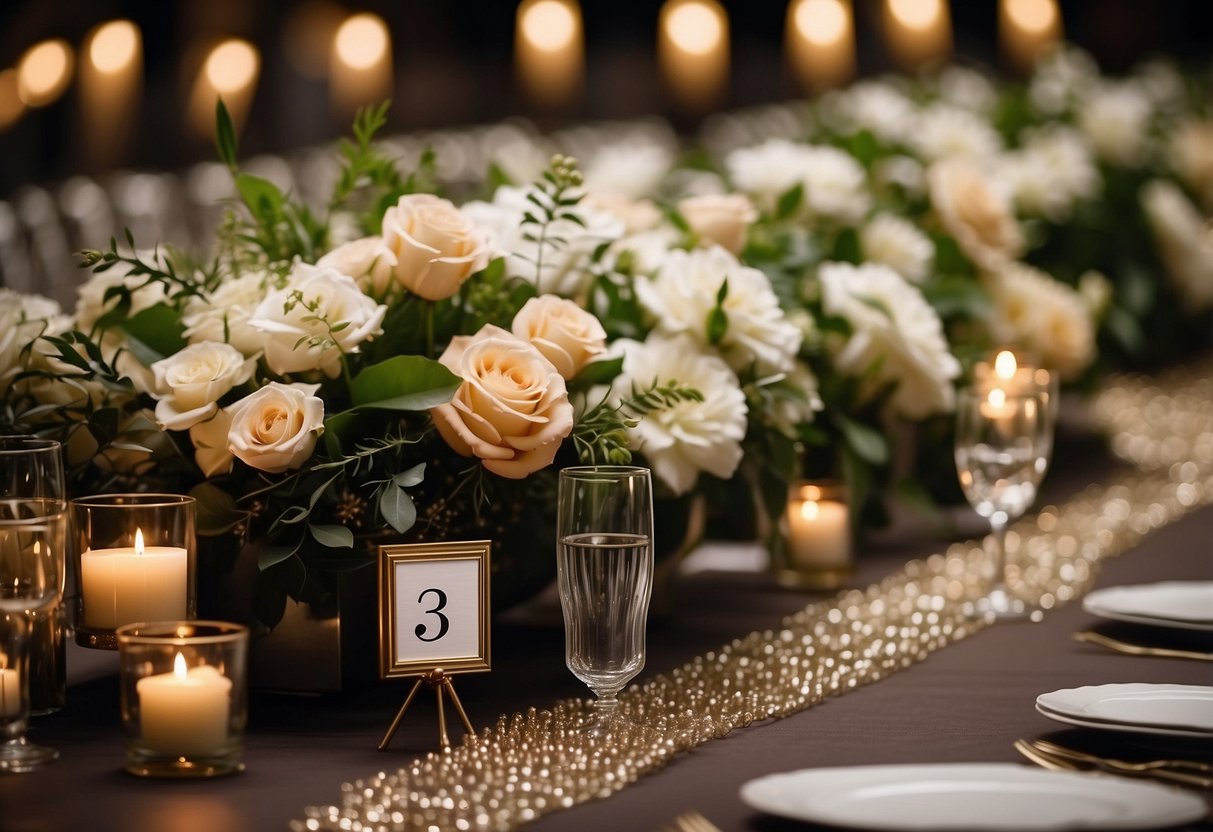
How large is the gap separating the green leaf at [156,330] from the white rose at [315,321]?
14 cm

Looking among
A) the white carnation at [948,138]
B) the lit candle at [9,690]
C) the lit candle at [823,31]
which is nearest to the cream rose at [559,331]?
the lit candle at [9,690]

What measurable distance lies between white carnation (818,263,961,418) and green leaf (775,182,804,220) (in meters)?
0.27

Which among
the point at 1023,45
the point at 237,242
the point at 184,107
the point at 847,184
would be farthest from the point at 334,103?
the point at 237,242

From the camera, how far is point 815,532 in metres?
2.18

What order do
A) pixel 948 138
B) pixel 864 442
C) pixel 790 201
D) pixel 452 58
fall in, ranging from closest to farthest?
pixel 864 442 < pixel 790 201 < pixel 948 138 < pixel 452 58

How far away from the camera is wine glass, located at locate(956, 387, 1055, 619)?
201 centimetres

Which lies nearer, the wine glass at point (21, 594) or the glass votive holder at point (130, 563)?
the wine glass at point (21, 594)

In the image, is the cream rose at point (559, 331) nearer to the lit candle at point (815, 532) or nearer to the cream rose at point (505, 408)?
the cream rose at point (505, 408)

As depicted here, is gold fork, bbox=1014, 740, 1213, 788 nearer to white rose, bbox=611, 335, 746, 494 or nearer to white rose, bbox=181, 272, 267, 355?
white rose, bbox=611, 335, 746, 494

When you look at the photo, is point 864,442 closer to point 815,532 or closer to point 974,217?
point 815,532

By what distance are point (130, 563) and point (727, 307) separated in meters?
0.79

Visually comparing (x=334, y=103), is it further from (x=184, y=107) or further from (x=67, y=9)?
(x=67, y=9)

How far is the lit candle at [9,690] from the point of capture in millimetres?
1295

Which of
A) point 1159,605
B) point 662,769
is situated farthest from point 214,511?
point 1159,605
